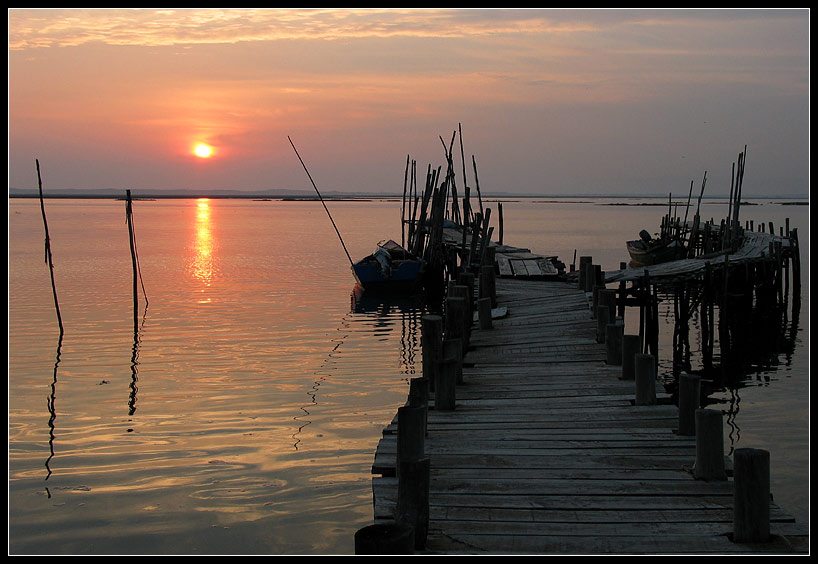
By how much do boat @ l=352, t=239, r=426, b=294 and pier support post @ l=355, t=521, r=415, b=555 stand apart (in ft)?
79.1

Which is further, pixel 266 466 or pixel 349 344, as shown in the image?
pixel 349 344

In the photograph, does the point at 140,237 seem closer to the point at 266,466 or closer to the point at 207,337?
the point at 207,337

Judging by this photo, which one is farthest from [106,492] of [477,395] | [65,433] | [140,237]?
[140,237]

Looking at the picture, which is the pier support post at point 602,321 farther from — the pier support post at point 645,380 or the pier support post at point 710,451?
the pier support post at point 710,451

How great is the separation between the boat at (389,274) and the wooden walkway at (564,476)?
1795cm

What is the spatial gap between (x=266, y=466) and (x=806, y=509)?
21.2 ft

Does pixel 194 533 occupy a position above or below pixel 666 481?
below

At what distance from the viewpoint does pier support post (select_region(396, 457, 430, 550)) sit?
584 cm

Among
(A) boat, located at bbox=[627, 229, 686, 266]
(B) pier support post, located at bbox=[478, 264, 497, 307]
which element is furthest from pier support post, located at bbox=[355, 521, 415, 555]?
(A) boat, located at bbox=[627, 229, 686, 266]

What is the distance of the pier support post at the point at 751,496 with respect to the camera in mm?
5742

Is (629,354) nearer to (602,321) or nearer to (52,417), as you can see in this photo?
(602,321)

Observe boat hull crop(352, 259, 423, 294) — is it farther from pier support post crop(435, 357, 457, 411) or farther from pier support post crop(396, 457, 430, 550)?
pier support post crop(396, 457, 430, 550)

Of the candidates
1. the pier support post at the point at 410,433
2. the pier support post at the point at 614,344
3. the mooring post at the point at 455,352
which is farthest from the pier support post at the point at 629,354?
the pier support post at the point at 410,433

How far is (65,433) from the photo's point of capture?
40.7ft
